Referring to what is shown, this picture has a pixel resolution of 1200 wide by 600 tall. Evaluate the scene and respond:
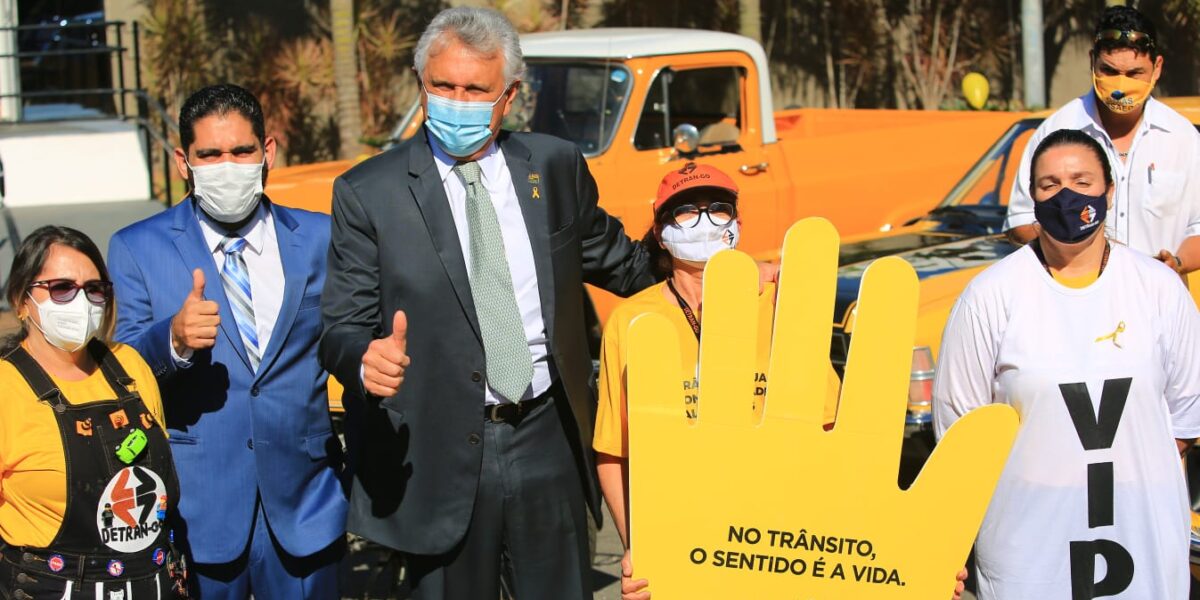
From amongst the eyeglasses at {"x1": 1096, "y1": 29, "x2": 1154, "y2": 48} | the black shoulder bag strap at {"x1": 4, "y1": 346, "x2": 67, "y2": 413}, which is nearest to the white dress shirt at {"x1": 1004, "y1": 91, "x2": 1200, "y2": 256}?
the eyeglasses at {"x1": 1096, "y1": 29, "x2": 1154, "y2": 48}

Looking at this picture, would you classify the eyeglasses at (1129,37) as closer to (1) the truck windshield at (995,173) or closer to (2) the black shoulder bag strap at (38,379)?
(1) the truck windshield at (995,173)

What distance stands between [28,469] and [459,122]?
1.32 m

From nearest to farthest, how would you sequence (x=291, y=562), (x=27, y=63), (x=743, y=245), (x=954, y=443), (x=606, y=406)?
1. (x=954, y=443)
2. (x=606, y=406)
3. (x=291, y=562)
4. (x=743, y=245)
5. (x=27, y=63)

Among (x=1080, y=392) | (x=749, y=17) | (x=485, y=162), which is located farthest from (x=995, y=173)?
(x=749, y=17)

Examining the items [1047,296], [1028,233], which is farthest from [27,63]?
[1047,296]

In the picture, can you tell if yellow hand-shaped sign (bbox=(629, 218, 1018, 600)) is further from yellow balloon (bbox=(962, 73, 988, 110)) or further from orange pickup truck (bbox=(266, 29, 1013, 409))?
yellow balloon (bbox=(962, 73, 988, 110))

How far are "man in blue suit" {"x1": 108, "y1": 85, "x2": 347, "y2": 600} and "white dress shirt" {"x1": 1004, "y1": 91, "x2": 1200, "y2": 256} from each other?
2631 millimetres

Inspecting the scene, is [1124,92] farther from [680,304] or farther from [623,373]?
[623,373]

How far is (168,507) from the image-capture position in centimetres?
340

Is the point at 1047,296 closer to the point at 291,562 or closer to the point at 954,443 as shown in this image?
the point at 954,443

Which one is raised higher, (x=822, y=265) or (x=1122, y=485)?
(x=822, y=265)

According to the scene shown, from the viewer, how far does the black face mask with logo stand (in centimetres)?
339

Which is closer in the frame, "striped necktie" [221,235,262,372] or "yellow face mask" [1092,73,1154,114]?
"striped necktie" [221,235,262,372]

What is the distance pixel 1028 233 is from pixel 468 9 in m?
2.39
